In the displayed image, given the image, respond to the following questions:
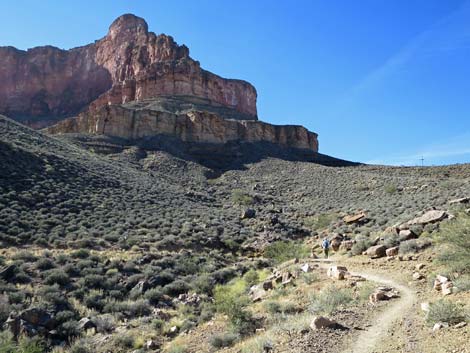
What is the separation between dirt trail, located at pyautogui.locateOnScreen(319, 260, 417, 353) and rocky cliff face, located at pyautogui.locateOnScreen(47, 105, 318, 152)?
5169 centimetres

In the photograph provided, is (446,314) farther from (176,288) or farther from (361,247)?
(176,288)

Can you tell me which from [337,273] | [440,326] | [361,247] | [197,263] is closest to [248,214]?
[197,263]

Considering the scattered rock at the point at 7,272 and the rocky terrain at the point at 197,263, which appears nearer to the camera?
the rocky terrain at the point at 197,263

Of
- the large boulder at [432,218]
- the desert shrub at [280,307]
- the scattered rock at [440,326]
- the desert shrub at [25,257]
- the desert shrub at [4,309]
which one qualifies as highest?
the large boulder at [432,218]

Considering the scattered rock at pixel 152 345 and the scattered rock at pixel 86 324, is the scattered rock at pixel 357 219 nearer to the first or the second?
the scattered rock at pixel 152 345

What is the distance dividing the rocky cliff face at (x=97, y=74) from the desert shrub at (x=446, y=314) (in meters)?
80.9

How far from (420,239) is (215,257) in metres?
10.1

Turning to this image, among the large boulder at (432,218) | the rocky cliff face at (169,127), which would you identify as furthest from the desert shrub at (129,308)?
the rocky cliff face at (169,127)

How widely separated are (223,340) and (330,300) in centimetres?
287

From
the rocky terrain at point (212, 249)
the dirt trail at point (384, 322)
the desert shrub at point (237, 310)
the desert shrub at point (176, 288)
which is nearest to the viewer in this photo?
the dirt trail at point (384, 322)

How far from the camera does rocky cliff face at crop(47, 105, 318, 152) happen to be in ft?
188

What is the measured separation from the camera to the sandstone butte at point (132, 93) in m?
59.9

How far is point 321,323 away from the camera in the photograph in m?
7.65

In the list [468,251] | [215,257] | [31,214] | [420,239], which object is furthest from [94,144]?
→ [468,251]
